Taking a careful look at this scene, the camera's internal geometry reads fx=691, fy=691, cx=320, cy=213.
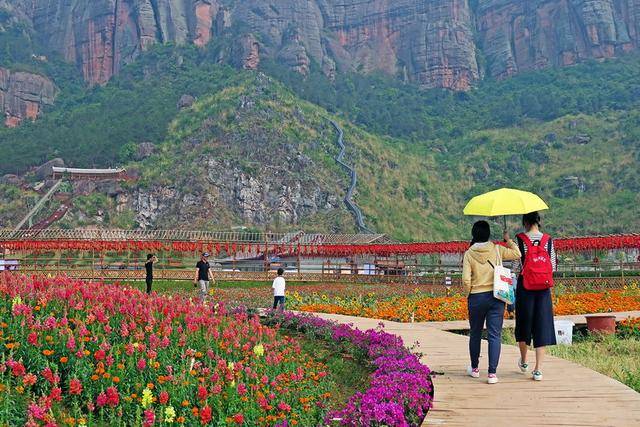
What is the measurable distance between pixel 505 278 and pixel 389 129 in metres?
99.4

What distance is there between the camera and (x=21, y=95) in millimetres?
110375

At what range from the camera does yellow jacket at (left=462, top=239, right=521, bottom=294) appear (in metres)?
8.03

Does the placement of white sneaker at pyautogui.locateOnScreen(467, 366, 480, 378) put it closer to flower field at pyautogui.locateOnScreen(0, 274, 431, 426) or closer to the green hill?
flower field at pyautogui.locateOnScreen(0, 274, 431, 426)

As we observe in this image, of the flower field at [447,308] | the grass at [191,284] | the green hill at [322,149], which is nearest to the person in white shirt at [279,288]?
the flower field at [447,308]

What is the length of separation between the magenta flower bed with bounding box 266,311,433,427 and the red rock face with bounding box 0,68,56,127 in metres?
110

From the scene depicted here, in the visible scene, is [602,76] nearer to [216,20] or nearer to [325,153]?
[325,153]

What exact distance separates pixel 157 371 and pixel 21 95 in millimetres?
114654

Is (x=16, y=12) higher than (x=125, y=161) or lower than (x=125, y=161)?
higher

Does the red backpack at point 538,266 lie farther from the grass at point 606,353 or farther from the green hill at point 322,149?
the green hill at point 322,149

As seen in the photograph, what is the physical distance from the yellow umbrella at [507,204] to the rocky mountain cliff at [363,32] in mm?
106214

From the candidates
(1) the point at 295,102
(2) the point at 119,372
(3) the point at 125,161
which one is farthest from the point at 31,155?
(2) the point at 119,372

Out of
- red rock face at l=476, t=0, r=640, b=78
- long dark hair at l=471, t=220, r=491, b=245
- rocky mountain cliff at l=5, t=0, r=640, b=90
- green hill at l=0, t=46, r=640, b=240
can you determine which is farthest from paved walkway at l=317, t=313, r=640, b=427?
red rock face at l=476, t=0, r=640, b=78

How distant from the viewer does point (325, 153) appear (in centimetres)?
7944

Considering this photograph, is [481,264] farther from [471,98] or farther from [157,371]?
[471,98]
